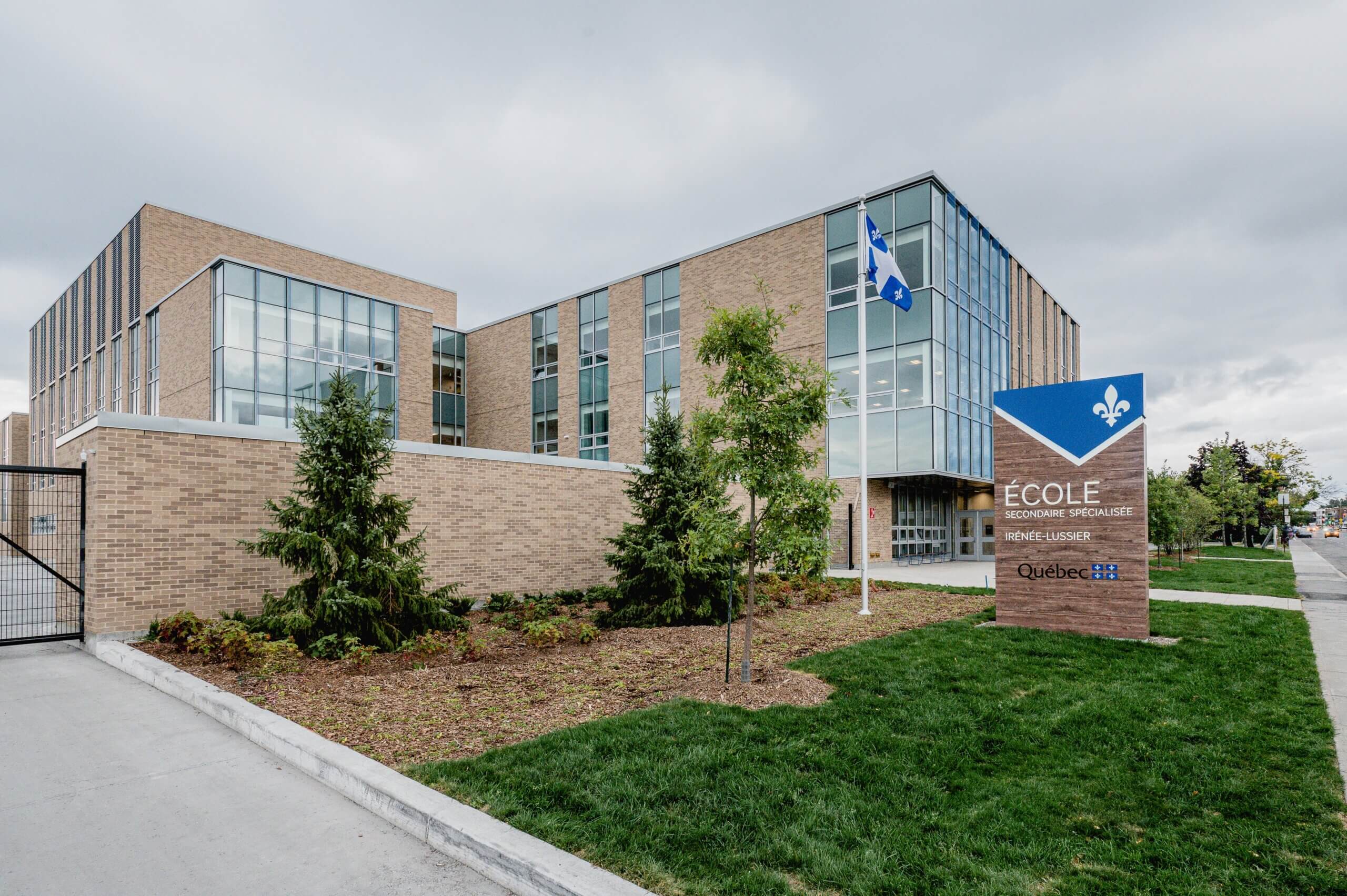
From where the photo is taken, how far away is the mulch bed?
5.79 m

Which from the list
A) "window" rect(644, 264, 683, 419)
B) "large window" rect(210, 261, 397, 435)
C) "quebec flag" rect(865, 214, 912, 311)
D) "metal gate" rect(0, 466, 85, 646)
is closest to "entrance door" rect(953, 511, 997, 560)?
"window" rect(644, 264, 683, 419)

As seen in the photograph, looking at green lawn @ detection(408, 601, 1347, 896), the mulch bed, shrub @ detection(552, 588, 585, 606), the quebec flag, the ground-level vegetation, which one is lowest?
the ground-level vegetation

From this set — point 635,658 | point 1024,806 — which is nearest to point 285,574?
point 635,658

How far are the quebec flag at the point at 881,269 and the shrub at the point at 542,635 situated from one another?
9.84 meters

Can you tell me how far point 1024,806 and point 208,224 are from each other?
4295 cm

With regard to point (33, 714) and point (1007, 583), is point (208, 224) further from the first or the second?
point (1007, 583)

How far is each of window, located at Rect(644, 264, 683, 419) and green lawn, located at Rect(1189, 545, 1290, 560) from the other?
2518cm

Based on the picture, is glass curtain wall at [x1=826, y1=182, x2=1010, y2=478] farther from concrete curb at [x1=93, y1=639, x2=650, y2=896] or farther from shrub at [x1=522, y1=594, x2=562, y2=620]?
concrete curb at [x1=93, y1=639, x2=650, y2=896]

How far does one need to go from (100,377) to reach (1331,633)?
52.1 metres

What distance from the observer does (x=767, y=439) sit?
7.20m

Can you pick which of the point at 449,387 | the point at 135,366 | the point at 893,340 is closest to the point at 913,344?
the point at 893,340

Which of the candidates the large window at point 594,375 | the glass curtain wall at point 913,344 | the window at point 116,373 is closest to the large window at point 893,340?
the glass curtain wall at point 913,344

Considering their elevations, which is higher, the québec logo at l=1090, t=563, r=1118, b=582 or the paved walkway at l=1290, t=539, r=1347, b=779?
the québec logo at l=1090, t=563, r=1118, b=582

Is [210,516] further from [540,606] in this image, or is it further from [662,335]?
[662,335]
